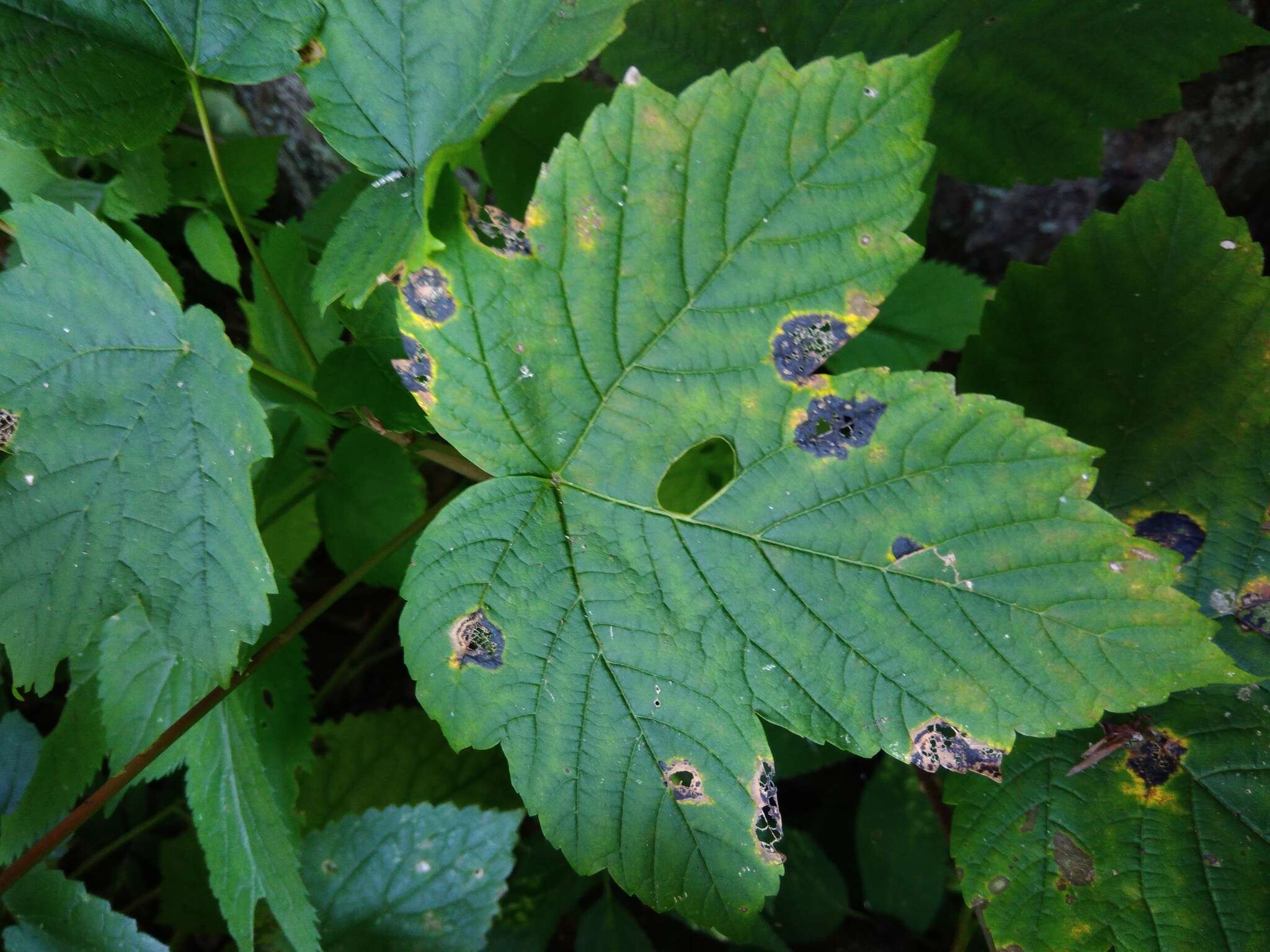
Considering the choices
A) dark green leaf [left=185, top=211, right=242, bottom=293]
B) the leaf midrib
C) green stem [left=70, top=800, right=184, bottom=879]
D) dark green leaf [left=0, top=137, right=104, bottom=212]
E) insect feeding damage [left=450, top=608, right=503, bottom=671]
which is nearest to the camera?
the leaf midrib

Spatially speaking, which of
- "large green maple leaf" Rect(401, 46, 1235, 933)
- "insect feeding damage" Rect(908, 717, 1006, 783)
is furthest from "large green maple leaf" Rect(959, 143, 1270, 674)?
"insect feeding damage" Rect(908, 717, 1006, 783)

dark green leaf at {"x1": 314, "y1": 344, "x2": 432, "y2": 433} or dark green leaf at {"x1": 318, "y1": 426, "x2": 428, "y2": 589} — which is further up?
dark green leaf at {"x1": 314, "y1": 344, "x2": 432, "y2": 433}

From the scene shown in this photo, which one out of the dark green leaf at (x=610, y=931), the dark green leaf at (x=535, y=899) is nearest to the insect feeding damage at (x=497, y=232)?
the dark green leaf at (x=535, y=899)

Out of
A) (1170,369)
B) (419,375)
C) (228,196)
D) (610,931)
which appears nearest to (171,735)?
(419,375)

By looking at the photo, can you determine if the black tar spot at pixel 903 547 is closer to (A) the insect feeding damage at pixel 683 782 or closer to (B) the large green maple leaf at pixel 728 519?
(B) the large green maple leaf at pixel 728 519

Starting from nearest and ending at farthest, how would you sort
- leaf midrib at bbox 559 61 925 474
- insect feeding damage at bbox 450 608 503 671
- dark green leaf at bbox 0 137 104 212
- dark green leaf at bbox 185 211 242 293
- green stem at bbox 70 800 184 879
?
1. leaf midrib at bbox 559 61 925 474
2. insect feeding damage at bbox 450 608 503 671
3. dark green leaf at bbox 0 137 104 212
4. dark green leaf at bbox 185 211 242 293
5. green stem at bbox 70 800 184 879

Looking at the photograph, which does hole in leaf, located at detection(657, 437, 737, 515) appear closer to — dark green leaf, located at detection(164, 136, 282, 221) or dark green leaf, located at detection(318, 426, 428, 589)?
dark green leaf, located at detection(318, 426, 428, 589)

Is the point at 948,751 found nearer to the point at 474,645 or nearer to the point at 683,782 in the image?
the point at 683,782
